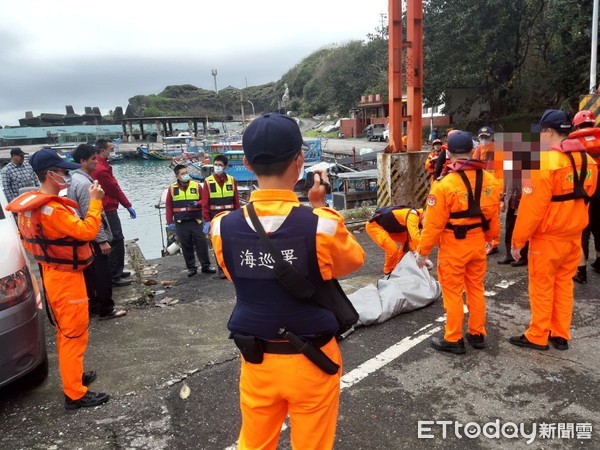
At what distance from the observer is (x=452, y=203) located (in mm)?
3508

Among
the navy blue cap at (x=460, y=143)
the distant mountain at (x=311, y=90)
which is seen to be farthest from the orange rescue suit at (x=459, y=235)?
the distant mountain at (x=311, y=90)

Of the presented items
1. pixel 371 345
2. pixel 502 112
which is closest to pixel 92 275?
pixel 371 345

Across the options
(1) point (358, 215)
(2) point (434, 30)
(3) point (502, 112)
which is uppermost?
(2) point (434, 30)

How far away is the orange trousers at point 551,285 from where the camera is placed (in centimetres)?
352

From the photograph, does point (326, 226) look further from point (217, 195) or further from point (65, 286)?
point (217, 195)

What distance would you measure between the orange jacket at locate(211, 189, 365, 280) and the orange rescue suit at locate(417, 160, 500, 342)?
201 cm

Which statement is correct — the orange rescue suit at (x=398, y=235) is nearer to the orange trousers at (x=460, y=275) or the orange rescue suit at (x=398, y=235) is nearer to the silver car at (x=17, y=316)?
the orange trousers at (x=460, y=275)

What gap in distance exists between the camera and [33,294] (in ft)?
10.7

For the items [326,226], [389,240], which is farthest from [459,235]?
[326,226]

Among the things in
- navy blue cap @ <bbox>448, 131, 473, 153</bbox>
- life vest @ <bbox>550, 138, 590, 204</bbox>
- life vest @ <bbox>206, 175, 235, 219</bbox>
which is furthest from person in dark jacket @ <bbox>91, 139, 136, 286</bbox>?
life vest @ <bbox>550, 138, 590, 204</bbox>

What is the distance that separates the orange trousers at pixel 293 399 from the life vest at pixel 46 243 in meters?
1.92

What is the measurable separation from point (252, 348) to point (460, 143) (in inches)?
106

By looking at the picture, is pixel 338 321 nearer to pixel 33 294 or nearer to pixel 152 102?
pixel 33 294

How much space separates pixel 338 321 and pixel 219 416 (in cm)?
162
